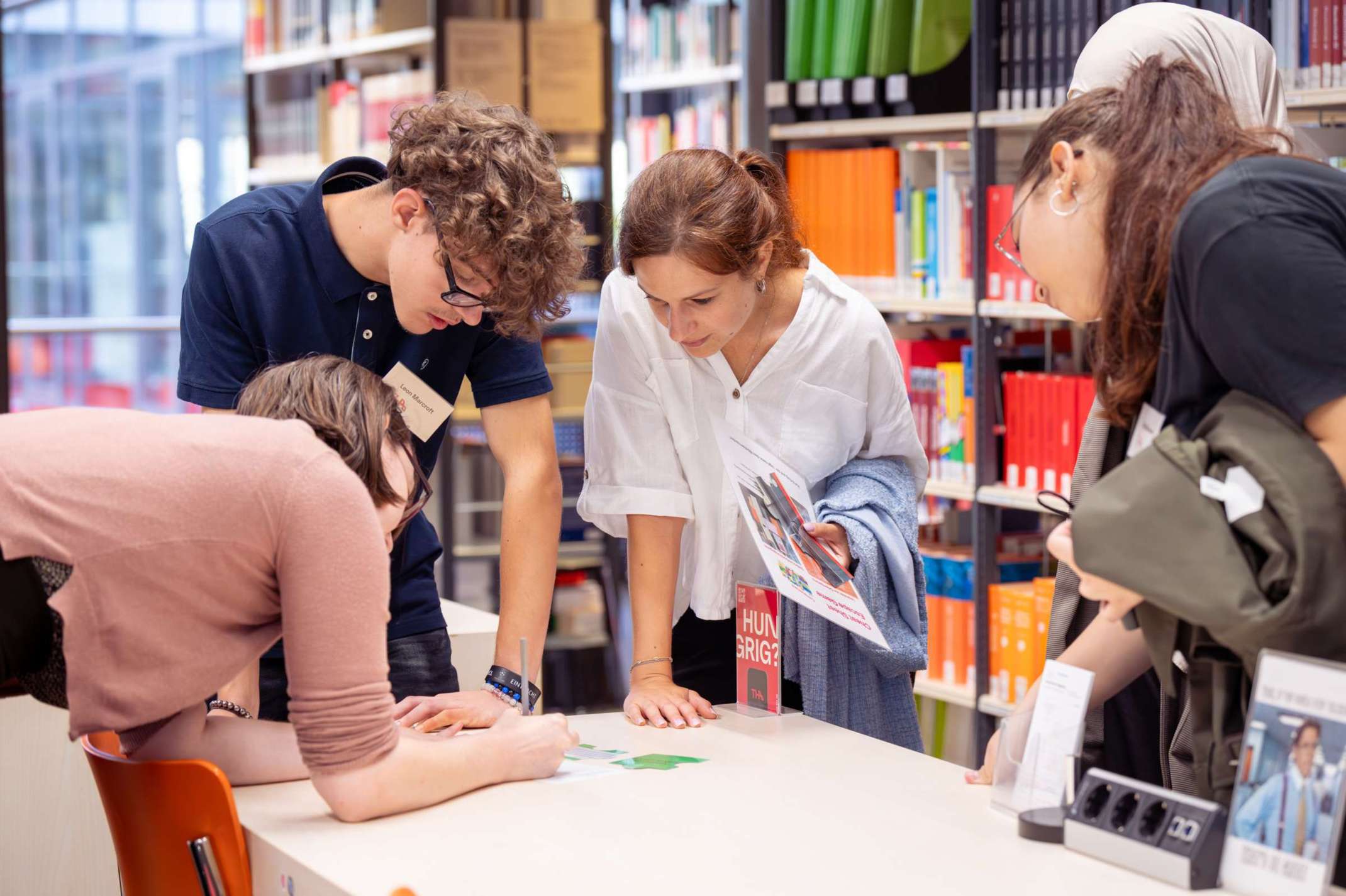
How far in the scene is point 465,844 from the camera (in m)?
1.54

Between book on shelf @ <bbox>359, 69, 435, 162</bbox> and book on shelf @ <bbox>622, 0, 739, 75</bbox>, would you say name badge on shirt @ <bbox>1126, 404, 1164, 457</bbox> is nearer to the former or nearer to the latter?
book on shelf @ <bbox>622, 0, 739, 75</bbox>

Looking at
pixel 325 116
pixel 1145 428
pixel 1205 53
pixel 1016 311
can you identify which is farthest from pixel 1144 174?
pixel 325 116

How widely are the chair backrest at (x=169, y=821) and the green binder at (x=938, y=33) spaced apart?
293cm

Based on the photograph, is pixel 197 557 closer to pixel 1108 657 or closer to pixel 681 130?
pixel 1108 657

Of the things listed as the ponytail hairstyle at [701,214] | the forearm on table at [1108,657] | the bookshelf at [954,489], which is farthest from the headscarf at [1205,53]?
the bookshelf at [954,489]

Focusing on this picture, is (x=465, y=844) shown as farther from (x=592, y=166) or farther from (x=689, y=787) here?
(x=592, y=166)

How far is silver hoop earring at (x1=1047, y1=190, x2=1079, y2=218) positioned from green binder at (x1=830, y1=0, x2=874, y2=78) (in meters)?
2.65

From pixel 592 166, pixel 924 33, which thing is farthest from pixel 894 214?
pixel 592 166

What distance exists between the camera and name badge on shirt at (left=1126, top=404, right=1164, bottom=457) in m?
1.48

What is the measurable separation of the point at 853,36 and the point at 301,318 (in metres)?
2.39

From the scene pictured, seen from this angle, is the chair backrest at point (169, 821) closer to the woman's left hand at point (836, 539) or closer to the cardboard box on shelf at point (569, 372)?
the woman's left hand at point (836, 539)

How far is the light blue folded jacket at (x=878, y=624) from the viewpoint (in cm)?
213

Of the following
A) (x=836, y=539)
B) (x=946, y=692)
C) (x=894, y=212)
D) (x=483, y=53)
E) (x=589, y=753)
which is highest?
(x=483, y=53)

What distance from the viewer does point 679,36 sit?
5.29 metres
